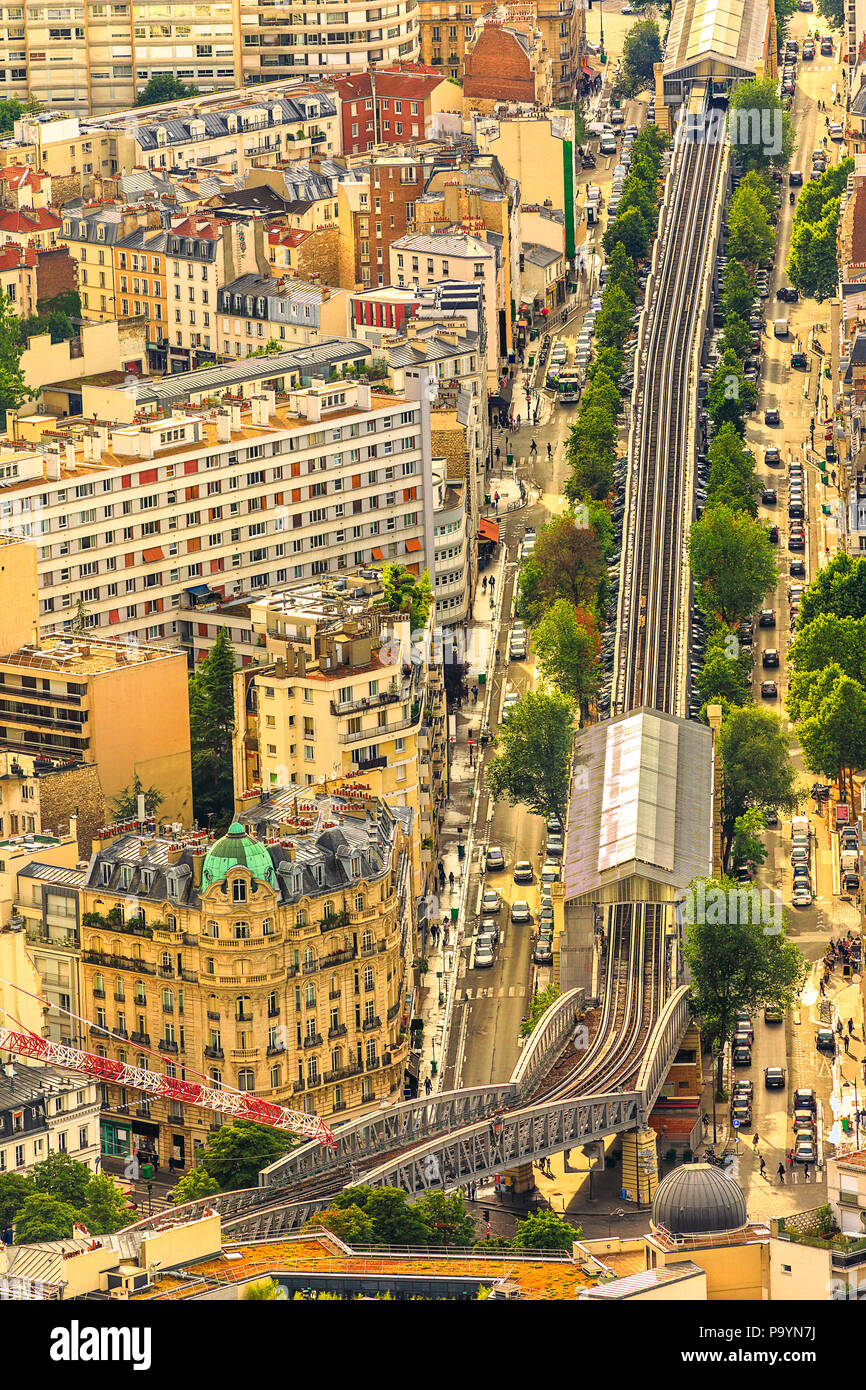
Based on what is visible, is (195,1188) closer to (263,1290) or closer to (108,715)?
(263,1290)

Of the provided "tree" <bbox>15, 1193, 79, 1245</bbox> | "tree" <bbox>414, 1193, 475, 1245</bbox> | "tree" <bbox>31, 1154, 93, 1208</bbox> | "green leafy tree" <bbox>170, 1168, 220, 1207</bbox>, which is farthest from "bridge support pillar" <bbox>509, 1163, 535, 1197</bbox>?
"tree" <bbox>15, 1193, 79, 1245</bbox>

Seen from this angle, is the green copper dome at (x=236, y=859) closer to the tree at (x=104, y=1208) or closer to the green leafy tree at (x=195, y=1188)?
the green leafy tree at (x=195, y=1188)

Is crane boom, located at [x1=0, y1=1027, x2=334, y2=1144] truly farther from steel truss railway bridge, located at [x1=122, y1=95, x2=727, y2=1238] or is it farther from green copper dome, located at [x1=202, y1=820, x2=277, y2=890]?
green copper dome, located at [x1=202, y1=820, x2=277, y2=890]

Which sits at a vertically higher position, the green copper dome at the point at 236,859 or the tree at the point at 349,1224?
the green copper dome at the point at 236,859

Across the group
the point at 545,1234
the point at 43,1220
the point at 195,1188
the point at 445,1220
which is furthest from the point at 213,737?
the point at 43,1220

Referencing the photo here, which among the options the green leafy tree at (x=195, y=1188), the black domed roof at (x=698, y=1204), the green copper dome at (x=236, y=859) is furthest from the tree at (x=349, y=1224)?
the green copper dome at (x=236, y=859)
